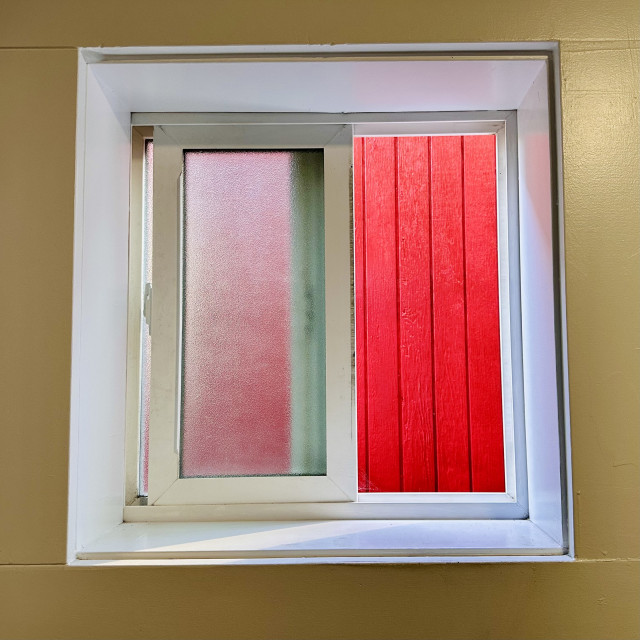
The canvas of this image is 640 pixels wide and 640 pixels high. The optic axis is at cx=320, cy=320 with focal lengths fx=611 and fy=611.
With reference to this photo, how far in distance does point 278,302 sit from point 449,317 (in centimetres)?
99

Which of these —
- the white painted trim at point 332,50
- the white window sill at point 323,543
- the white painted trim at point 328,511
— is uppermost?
the white painted trim at point 332,50

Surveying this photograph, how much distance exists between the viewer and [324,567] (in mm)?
1121

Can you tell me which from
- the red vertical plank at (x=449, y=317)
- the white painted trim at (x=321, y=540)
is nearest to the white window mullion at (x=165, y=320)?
the white painted trim at (x=321, y=540)

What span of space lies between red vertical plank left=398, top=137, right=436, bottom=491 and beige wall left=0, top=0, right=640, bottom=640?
1142mm

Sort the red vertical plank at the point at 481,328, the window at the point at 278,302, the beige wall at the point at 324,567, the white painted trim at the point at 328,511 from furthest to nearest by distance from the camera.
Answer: the red vertical plank at the point at 481,328 → the white painted trim at the point at 328,511 → the window at the point at 278,302 → the beige wall at the point at 324,567

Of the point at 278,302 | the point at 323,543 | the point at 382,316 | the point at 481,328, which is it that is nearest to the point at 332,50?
the point at 278,302

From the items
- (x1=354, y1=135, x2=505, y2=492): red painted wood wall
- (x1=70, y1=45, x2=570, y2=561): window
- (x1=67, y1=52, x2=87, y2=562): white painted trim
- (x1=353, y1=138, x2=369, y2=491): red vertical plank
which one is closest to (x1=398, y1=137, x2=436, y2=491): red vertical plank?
(x1=354, y1=135, x2=505, y2=492): red painted wood wall

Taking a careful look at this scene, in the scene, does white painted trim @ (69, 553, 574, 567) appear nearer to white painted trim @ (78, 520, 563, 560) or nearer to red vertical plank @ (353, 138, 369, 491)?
white painted trim @ (78, 520, 563, 560)

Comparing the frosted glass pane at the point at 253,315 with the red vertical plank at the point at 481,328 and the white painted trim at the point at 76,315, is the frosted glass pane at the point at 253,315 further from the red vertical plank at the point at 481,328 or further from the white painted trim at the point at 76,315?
the red vertical plank at the point at 481,328

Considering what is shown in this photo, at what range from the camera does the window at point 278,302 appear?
1268 millimetres

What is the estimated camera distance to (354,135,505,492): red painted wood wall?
2.28 meters

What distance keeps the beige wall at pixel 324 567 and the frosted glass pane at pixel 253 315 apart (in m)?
0.36

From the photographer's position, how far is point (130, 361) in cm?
146

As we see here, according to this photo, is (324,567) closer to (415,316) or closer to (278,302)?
(278,302)
